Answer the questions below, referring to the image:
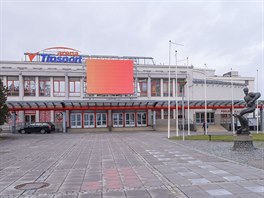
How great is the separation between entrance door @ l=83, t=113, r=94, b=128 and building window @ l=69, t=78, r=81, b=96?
456cm

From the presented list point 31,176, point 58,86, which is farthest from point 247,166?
point 58,86

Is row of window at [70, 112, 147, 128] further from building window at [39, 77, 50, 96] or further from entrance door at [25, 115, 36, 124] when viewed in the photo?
entrance door at [25, 115, 36, 124]

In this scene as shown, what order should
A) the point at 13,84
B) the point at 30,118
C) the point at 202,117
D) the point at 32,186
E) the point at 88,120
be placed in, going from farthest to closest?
the point at 202,117
the point at 30,118
the point at 88,120
the point at 13,84
the point at 32,186

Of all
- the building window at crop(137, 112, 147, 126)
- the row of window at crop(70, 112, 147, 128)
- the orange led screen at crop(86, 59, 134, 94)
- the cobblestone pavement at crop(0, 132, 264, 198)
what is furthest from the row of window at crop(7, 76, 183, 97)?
the cobblestone pavement at crop(0, 132, 264, 198)

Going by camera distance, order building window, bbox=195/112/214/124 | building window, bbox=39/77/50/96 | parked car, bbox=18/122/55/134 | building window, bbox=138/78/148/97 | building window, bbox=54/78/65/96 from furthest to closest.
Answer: building window, bbox=138/78/148/97 < building window, bbox=195/112/214/124 < building window, bbox=54/78/65/96 < building window, bbox=39/77/50/96 < parked car, bbox=18/122/55/134

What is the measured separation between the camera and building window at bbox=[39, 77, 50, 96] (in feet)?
189

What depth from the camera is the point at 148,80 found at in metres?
60.9

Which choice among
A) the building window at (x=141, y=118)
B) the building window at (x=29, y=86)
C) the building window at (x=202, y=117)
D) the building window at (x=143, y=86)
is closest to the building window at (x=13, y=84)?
the building window at (x=29, y=86)

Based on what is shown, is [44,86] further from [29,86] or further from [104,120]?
[104,120]

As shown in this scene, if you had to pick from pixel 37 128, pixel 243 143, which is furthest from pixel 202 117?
pixel 243 143

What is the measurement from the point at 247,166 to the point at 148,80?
48490 mm

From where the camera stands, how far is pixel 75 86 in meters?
58.9

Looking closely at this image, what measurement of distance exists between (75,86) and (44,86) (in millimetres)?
5389

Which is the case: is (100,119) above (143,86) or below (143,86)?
below
